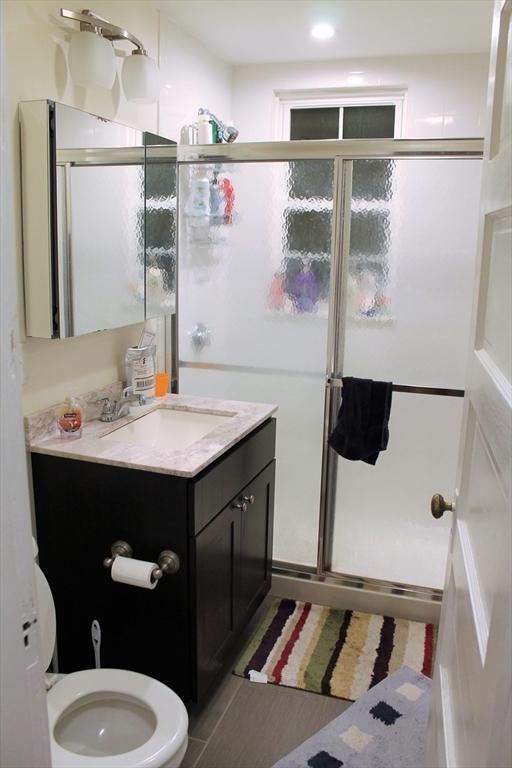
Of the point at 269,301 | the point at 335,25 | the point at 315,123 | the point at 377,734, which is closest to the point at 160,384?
the point at 269,301

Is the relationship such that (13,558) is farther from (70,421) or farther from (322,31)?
(322,31)

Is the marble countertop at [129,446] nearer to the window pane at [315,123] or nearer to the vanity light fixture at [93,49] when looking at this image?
the vanity light fixture at [93,49]

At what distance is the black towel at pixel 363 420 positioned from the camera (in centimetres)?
244

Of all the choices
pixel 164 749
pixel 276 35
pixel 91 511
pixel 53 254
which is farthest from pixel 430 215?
pixel 164 749

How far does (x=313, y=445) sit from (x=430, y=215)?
1.02 m

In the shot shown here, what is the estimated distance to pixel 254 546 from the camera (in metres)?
2.38

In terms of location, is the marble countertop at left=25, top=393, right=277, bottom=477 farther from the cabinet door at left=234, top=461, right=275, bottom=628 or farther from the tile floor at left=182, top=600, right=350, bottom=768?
the tile floor at left=182, top=600, right=350, bottom=768

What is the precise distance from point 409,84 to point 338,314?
1.46 m

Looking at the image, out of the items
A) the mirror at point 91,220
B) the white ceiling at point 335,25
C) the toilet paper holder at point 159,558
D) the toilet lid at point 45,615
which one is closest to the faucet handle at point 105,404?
the mirror at point 91,220

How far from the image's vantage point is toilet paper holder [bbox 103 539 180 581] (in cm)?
178

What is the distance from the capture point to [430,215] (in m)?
2.35

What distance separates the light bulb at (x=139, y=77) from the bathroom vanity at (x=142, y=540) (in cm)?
116

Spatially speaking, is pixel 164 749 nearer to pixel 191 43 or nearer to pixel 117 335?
pixel 117 335

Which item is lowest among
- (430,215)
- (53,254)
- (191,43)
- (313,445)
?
(313,445)
